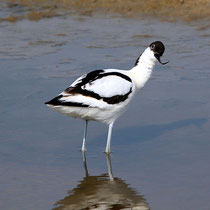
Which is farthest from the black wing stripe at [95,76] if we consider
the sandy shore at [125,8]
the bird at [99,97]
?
the sandy shore at [125,8]

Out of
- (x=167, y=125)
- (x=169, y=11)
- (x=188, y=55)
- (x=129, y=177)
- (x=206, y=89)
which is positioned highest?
(x=169, y=11)

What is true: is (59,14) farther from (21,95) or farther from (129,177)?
(129,177)

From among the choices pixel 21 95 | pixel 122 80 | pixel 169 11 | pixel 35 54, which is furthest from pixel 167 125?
pixel 169 11

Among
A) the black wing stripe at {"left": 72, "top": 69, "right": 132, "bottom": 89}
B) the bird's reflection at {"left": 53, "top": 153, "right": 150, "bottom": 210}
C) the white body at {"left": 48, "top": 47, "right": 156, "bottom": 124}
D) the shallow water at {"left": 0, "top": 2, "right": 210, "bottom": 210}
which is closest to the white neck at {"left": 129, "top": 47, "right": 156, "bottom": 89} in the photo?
the white body at {"left": 48, "top": 47, "right": 156, "bottom": 124}

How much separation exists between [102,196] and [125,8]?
8.13 meters

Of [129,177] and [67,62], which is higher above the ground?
[67,62]

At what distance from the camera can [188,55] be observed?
9.84 meters

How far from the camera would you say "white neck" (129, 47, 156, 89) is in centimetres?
655

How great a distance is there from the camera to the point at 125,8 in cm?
1291

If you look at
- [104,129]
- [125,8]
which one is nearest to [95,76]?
[104,129]

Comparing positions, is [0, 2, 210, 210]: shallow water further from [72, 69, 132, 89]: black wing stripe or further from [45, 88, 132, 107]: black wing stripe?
[72, 69, 132, 89]: black wing stripe

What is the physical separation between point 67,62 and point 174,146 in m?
3.62

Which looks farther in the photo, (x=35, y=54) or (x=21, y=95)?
(x=35, y=54)

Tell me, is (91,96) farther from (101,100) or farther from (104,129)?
(104,129)
